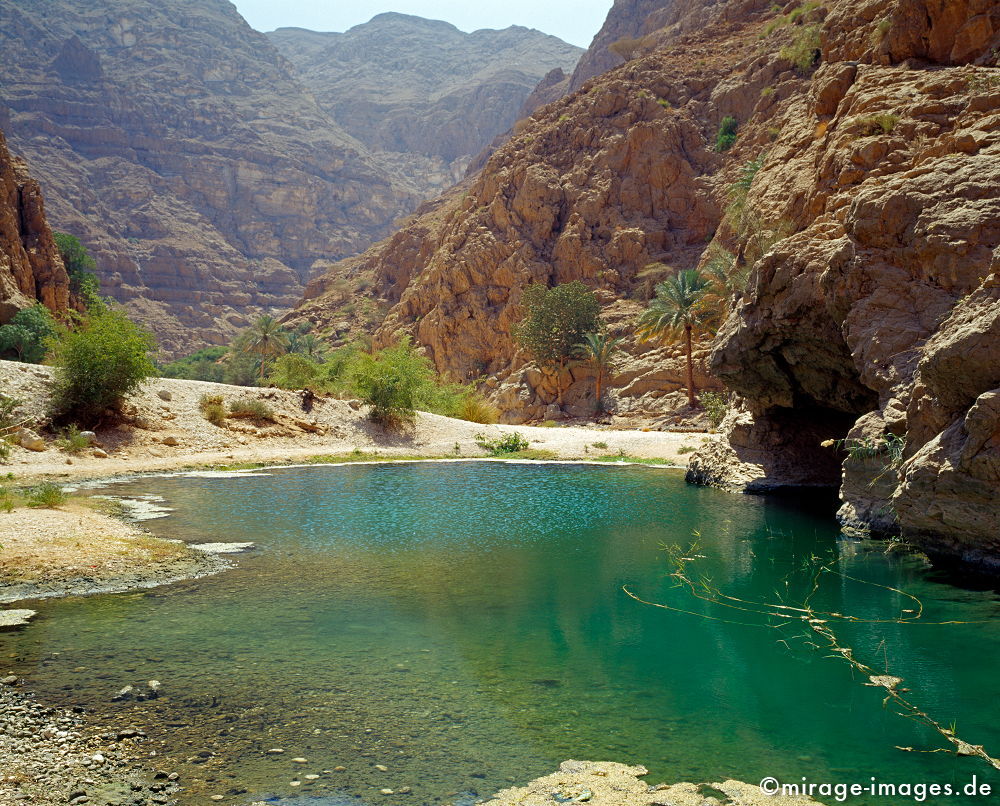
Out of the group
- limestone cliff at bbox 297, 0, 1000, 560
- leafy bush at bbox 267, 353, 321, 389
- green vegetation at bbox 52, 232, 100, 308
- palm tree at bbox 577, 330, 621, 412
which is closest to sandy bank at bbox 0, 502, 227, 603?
limestone cliff at bbox 297, 0, 1000, 560

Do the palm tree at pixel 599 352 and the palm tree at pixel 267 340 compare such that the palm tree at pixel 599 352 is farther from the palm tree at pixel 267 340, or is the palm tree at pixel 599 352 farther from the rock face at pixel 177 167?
the rock face at pixel 177 167

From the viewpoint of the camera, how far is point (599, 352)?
2021 inches

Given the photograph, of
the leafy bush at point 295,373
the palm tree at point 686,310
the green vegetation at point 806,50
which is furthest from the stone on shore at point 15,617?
the green vegetation at point 806,50

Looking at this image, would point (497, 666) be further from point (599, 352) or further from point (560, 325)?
point (560, 325)

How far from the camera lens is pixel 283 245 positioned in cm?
15125

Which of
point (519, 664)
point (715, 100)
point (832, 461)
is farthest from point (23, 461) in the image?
point (715, 100)

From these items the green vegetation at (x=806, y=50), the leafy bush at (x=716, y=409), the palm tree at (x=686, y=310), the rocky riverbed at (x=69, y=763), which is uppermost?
the green vegetation at (x=806, y=50)

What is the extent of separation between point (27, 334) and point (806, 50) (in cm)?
5347

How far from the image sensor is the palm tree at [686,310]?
145 ft

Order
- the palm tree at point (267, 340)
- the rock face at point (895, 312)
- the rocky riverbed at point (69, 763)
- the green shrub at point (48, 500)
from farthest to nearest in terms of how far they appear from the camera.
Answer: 1. the palm tree at point (267, 340)
2. the green shrub at point (48, 500)
3. the rock face at point (895, 312)
4. the rocky riverbed at point (69, 763)

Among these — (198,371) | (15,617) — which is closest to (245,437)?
(15,617)

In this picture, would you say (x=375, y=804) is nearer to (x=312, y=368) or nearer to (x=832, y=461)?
(x=832, y=461)

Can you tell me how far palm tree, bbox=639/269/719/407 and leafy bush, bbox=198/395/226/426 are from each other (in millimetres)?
25256

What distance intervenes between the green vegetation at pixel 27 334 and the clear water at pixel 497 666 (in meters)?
32.0
